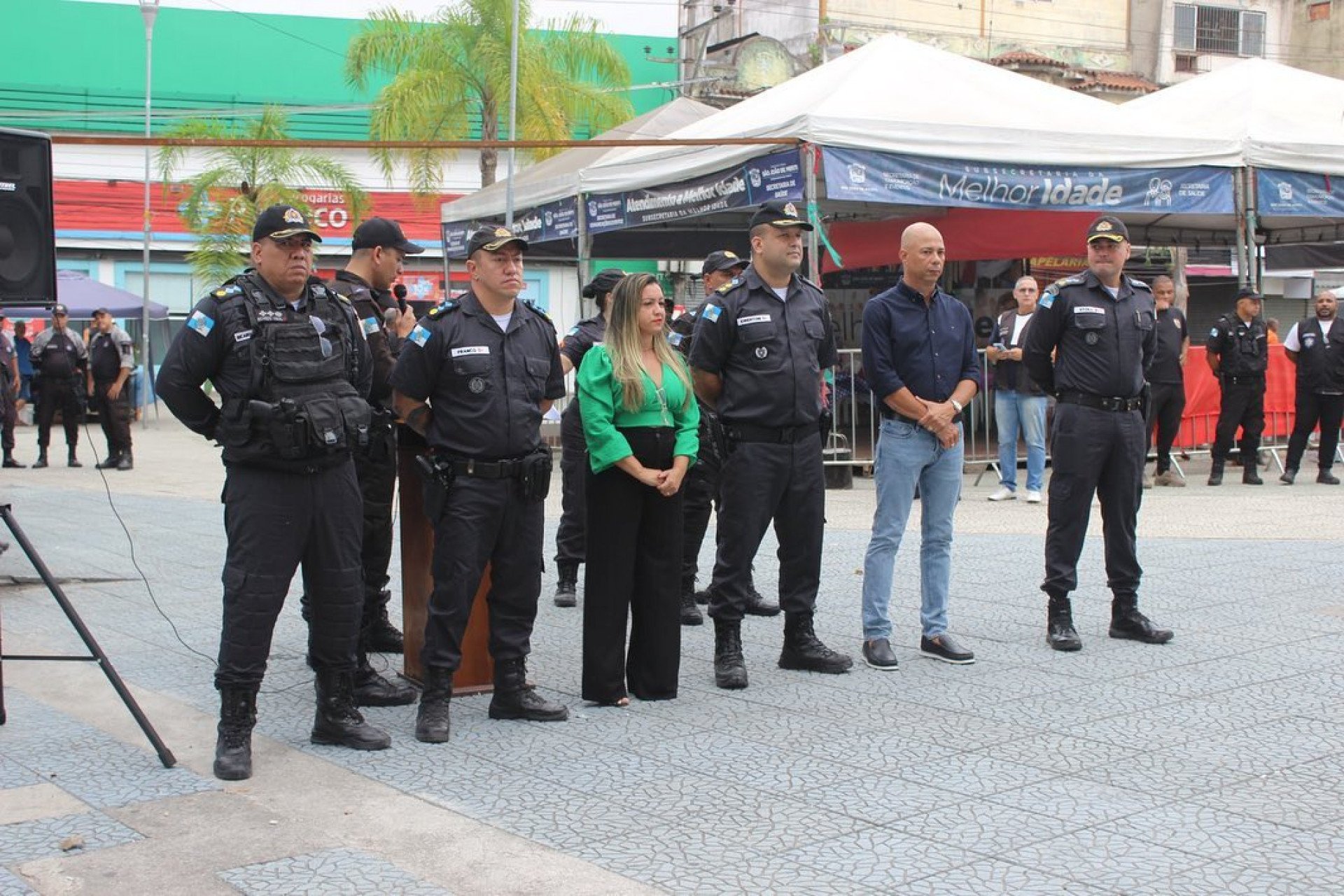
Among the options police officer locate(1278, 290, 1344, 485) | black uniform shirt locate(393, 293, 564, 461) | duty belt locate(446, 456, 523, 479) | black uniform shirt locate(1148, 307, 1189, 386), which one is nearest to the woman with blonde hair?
black uniform shirt locate(393, 293, 564, 461)

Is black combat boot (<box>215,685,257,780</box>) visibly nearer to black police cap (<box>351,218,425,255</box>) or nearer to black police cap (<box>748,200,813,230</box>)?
black police cap (<box>351,218,425,255</box>)

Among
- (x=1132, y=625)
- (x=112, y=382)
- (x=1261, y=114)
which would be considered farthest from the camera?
(x=112, y=382)

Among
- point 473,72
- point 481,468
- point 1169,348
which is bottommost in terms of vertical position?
point 481,468

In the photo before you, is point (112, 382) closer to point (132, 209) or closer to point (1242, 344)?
point (1242, 344)

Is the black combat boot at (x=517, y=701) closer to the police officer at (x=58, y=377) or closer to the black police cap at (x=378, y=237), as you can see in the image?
the black police cap at (x=378, y=237)

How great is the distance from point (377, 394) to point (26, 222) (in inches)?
69.6

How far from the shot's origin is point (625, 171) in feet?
50.7

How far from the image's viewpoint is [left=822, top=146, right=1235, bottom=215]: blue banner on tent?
42.8 feet

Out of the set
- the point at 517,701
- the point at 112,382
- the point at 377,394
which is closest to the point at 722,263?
the point at 377,394

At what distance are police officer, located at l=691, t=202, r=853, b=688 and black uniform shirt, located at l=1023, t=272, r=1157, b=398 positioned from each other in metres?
1.39

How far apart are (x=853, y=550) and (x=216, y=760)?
614cm

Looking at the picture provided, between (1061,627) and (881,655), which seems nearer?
(881,655)

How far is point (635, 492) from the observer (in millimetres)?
6348

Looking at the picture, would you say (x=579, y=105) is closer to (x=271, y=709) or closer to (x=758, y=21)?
(x=758, y=21)
